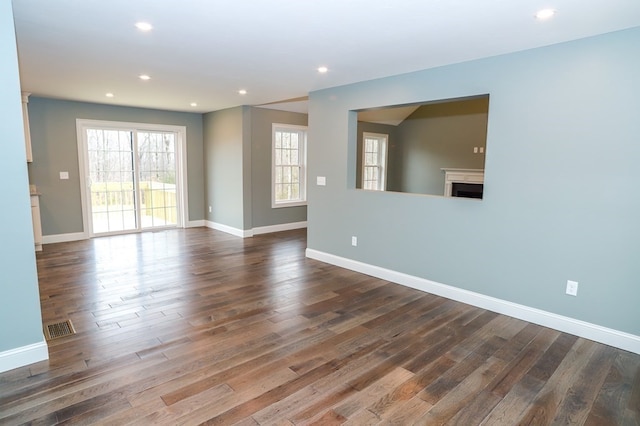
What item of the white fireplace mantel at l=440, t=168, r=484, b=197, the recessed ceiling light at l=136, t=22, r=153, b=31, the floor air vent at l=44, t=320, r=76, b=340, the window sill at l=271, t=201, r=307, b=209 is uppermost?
the recessed ceiling light at l=136, t=22, r=153, b=31

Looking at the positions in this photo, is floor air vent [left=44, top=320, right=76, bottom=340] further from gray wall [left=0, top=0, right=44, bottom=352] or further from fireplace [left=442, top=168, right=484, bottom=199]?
fireplace [left=442, top=168, right=484, bottom=199]

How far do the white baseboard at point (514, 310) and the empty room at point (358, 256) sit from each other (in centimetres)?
2

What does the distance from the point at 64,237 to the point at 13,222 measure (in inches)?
191

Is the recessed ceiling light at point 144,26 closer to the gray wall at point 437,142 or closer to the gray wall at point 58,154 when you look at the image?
the gray wall at point 58,154

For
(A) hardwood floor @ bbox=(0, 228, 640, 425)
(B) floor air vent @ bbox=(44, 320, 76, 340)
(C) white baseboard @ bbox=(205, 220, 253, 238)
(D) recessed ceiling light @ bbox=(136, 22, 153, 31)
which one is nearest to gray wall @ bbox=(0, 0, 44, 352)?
(A) hardwood floor @ bbox=(0, 228, 640, 425)

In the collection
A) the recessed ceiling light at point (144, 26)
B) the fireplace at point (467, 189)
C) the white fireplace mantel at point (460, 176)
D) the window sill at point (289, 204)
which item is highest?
the recessed ceiling light at point (144, 26)

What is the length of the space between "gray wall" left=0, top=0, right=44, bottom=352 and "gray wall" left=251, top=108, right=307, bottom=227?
15.2ft

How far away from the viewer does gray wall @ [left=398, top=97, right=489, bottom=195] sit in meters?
7.32

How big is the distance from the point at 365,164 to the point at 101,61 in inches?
217

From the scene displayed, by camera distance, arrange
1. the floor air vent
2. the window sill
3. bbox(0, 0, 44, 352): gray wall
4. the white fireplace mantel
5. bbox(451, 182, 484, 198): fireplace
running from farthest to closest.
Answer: the window sill < bbox(451, 182, 484, 198): fireplace < the white fireplace mantel < the floor air vent < bbox(0, 0, 44, 352): gray wall

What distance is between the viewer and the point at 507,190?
137 inches

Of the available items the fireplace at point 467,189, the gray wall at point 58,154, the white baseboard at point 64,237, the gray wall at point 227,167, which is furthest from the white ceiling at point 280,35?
the fireplace at point 467,189

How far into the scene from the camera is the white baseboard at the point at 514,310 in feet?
9.71

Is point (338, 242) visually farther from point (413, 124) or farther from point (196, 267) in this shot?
point (413, 124)
